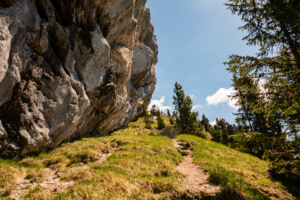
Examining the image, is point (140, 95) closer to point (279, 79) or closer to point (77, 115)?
point (77, 115)

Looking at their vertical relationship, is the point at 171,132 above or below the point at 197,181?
above

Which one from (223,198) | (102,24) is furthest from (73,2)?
(223,198)

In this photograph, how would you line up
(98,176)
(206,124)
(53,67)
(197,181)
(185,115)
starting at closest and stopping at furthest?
(98,176)
(197,181)
(53,67)
(185,115)
(206,124)

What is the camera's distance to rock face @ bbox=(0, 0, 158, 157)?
1003 centimetres

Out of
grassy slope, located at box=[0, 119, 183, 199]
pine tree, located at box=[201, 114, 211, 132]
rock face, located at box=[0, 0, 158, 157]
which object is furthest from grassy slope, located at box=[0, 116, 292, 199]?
pine tree, located at box=[201, 114, 211, 132]

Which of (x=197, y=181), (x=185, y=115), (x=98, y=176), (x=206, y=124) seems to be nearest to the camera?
(x=98, y=176)

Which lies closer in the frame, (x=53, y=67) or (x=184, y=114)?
(x=53, y=67)

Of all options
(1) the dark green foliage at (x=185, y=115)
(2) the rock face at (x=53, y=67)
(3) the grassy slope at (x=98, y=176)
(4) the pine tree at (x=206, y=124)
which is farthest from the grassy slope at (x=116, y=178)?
(4) the pine tree at (x=206, y=124)

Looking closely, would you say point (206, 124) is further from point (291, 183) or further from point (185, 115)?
point (291, 183)

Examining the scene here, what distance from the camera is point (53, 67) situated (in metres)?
13.3

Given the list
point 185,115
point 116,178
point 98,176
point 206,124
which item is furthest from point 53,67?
point 206,124

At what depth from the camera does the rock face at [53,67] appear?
1003 cm

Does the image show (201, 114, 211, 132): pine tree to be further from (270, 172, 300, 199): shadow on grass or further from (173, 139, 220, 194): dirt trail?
(173, 139, 220, 194): dirt trail

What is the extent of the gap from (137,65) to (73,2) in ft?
87.6
